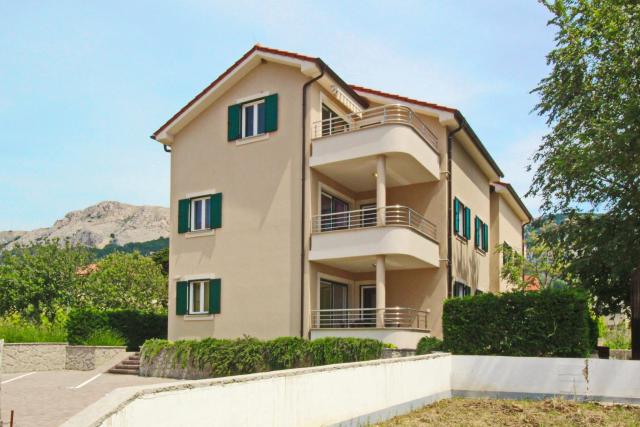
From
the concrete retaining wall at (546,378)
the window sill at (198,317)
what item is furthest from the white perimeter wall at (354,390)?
the window sill at (198,317)

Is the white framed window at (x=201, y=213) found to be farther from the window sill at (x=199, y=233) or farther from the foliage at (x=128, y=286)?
the foliage at (x=128, y=286)

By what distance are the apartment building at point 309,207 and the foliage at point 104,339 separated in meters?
2.48

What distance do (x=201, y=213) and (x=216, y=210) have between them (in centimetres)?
110

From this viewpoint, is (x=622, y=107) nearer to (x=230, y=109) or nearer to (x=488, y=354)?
(x=488, y=354)

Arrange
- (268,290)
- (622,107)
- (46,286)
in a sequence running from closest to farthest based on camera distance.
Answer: (622,107) < (268,290) < (46,286)

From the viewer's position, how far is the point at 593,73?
69.7ft

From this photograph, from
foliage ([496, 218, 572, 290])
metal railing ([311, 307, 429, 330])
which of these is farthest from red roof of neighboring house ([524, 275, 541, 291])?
metal railing ([311, 307, 429, 330])

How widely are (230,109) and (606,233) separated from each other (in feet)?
45.4

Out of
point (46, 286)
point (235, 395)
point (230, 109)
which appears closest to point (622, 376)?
point (235, 395)

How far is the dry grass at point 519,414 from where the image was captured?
1180 centimetres

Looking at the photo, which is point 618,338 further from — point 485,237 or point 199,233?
point 199,233

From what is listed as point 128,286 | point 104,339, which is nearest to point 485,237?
point 104,339

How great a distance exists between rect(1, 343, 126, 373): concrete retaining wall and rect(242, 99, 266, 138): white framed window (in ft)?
31.1

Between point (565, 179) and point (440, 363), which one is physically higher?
point (565, 179)
